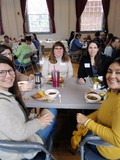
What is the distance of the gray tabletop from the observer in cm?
138

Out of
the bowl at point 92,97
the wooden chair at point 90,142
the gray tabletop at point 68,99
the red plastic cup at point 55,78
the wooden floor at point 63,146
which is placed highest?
the red plastic cup at point 55,78

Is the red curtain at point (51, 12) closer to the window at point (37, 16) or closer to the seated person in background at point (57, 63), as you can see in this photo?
the window at point (37, 16)

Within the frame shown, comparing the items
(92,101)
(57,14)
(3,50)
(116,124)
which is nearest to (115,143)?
(116,124)

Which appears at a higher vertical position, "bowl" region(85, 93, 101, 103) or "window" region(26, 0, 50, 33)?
"window" region(26, 0, 50, 33)

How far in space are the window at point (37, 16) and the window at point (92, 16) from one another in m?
1.62

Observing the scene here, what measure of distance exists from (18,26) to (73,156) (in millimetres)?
6550

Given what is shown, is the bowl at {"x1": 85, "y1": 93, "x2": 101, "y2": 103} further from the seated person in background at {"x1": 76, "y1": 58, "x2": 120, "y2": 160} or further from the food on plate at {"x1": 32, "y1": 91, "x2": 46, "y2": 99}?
the food on plate at {"x1": 32, "y1": 91, "x2": 46, "y2": 99}

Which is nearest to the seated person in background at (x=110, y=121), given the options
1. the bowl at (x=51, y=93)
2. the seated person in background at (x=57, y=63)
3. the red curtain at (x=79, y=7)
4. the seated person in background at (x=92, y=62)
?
the bowl at (x=51, y=93)

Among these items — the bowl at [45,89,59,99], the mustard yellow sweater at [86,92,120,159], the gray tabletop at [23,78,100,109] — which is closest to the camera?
the mustard yellow sweater at [86,92,120,159]

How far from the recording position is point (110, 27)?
7.09 m

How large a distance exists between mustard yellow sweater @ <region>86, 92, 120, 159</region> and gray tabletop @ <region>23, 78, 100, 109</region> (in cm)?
27

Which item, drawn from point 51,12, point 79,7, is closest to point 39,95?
point 51,12

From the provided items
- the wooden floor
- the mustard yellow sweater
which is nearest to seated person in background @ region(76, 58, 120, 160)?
the mustard yellow sweater

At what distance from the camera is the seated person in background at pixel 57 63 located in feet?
7.77
